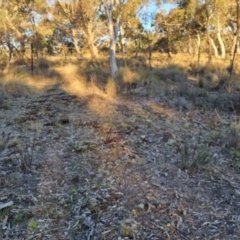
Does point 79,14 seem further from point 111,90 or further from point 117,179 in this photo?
point 117,179

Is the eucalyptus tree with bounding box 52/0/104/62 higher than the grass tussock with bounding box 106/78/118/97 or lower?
higher

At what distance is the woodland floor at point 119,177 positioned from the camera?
3.02 metres

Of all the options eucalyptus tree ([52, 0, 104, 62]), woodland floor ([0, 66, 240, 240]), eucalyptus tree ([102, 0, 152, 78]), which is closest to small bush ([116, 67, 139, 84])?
eucalyptus tree ([102, 0, 152, 78])

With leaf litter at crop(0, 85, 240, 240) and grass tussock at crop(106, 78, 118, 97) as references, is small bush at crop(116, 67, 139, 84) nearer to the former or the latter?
grass tussock at crop(106, 78, 118, 97)

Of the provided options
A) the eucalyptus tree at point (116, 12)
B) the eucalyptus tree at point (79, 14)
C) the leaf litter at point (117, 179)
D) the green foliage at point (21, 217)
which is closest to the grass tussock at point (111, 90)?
the leaf litter at point (117, 179)

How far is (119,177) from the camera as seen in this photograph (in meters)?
3.92

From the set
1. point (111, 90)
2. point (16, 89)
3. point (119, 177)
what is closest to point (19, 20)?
point (16, 89)

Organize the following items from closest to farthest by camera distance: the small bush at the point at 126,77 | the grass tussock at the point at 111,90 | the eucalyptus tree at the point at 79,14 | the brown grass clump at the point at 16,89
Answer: the grass tussock at the point at 111,90 < the brown grass clump at the point at 16,89 < the small bush at the point at 126,77 < the eucalyptus tree at the point at 79,14

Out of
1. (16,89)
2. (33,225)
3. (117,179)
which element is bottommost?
(33,225)

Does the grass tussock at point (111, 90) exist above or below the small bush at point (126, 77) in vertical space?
below

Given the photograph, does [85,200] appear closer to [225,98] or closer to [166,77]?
[225,98]

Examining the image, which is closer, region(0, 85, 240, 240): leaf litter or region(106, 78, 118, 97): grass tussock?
region(0, 85, 240, 240): leaf litter

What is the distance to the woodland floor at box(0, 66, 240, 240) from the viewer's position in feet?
9.91

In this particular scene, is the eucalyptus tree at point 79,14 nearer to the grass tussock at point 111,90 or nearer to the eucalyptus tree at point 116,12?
the eucalyptus tree at point 116,12
